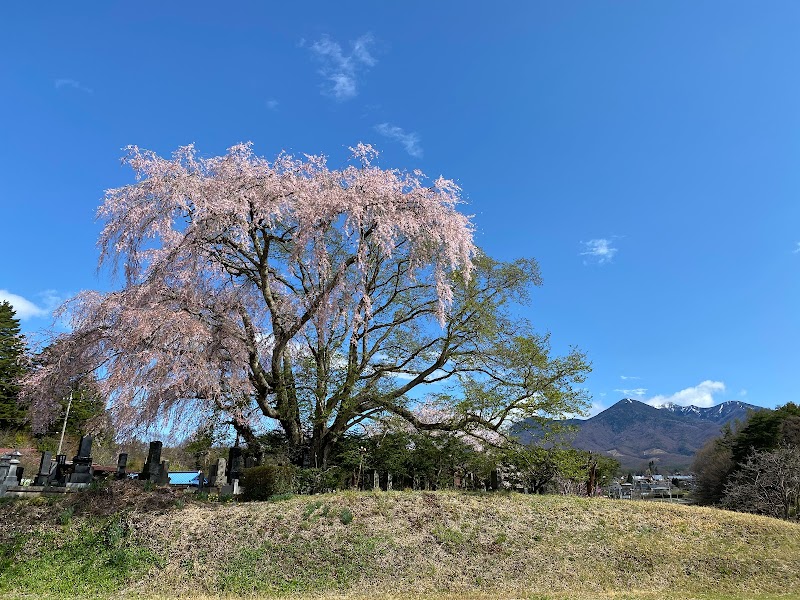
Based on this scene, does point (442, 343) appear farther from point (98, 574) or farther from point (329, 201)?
point (98, 574)

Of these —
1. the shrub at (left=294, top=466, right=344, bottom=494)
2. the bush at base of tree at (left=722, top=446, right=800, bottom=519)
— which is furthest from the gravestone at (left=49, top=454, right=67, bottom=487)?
the bush at base of tree at (left=722, top=446, right=800, bottom=519)

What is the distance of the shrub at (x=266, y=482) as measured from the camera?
44.9ft

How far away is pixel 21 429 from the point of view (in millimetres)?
38781

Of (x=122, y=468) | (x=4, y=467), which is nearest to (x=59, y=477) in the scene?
(x=4, y=467)

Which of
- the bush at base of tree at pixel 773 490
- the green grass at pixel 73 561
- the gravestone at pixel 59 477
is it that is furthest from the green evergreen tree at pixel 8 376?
the bush at base of tree at pixel 773 490

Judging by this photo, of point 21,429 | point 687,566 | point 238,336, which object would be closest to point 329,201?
point 238,336

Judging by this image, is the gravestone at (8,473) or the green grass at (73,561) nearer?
the green grass at (73,561)

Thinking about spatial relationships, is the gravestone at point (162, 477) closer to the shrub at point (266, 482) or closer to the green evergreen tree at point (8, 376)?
the shrub at point (266, 482)

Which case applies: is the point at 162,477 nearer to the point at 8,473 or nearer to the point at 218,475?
the point at 218,475

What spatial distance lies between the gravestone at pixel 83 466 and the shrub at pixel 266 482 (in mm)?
4163

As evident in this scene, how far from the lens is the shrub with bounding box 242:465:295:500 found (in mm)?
13688

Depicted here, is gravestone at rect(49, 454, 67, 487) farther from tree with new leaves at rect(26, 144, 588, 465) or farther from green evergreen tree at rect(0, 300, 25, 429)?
green evergreen tree at rect(0, 300, 25, 429)

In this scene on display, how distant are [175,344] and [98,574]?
5.37m

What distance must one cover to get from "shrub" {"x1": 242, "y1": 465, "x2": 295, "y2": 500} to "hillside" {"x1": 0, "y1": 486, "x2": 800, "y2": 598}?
0.85m
